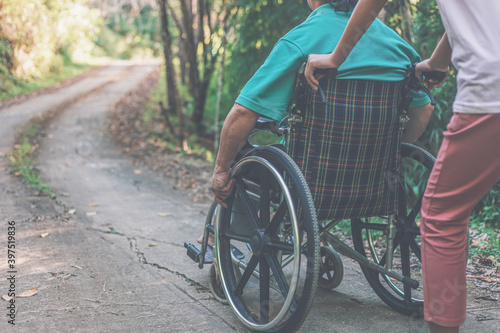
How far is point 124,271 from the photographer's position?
299 centimetres

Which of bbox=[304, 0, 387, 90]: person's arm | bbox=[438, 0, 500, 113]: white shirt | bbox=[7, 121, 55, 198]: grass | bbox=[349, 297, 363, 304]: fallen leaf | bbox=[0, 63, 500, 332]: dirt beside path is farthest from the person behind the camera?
bbox=[7, 121, 55, 198]: grass

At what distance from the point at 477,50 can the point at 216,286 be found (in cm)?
174

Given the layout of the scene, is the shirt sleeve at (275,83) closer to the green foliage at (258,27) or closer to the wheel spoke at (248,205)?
the wheel spoke at (248,205)

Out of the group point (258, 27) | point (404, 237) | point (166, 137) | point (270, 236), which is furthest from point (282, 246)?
point (166, 137)

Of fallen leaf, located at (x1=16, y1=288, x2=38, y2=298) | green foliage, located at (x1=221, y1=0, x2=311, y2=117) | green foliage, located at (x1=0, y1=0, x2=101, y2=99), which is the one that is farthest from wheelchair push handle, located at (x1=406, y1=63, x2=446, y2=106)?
green foliage, located at (x1=0, y1=0, x2=101, y2=99)

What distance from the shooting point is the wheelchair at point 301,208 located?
1937 millimetres

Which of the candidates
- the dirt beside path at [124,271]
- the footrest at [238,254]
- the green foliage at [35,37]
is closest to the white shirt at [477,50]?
the dirt beside path at [124,271]

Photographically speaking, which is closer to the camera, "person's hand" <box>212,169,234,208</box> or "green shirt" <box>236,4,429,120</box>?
"green shirt" <box>236,4,429,120</box>

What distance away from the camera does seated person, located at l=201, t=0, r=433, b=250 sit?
2002 millimetres

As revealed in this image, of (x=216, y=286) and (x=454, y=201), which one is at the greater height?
(x=454, y=201)

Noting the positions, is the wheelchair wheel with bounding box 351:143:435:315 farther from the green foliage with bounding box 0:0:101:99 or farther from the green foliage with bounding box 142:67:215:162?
the green foliage with bounding box 0:0:101:99

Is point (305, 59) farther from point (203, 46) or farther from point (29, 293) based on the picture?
point (203, 46)

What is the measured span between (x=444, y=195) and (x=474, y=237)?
247 centimetres

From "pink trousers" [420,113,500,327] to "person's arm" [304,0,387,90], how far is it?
50 centimetres
